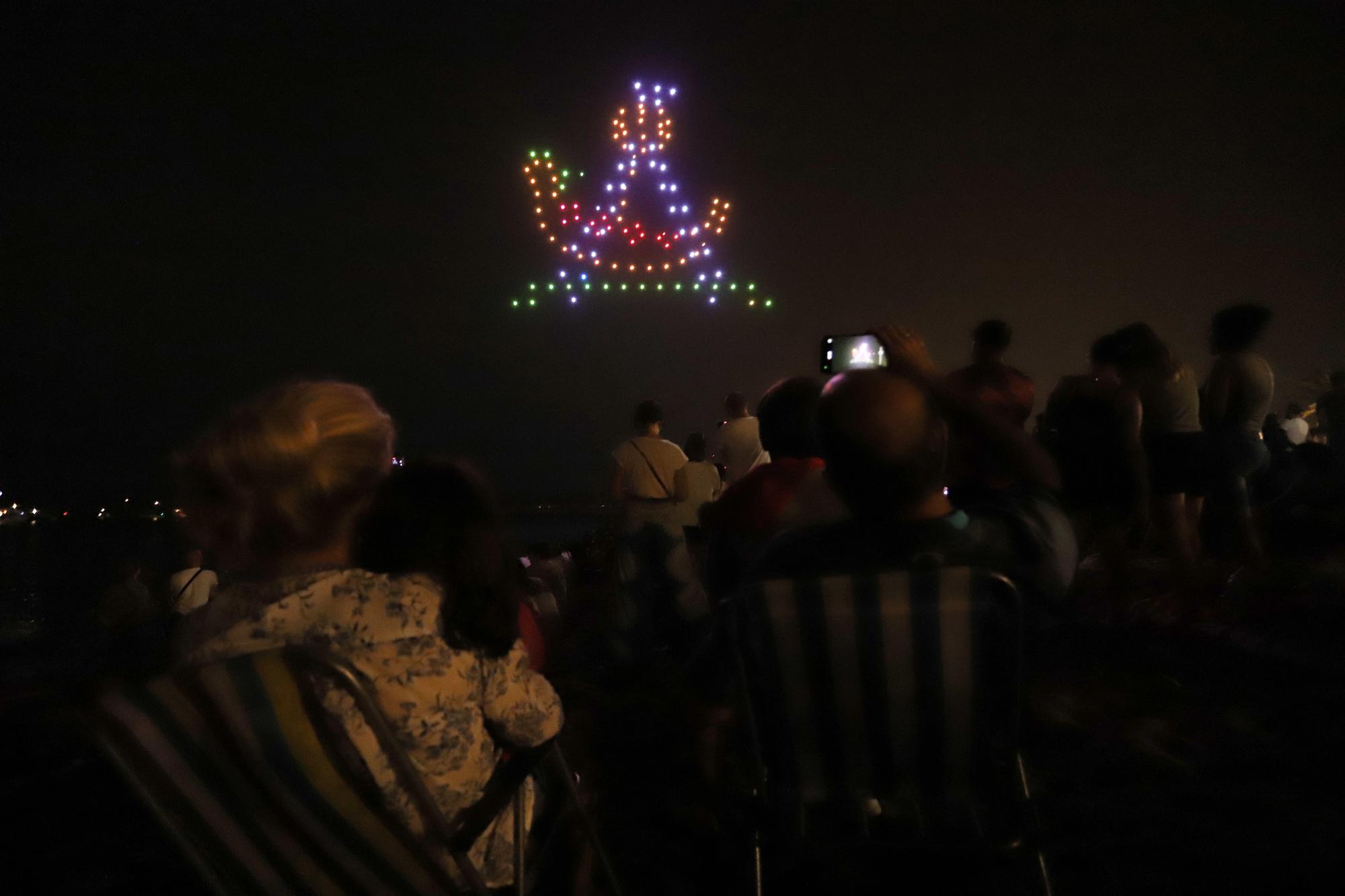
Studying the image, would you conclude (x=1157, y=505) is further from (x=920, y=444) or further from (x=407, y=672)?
(x=407, y=672)

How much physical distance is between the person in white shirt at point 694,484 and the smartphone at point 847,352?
3.26ft

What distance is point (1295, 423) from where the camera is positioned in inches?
331

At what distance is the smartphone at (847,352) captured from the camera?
322 centimetres

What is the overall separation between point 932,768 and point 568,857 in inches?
62.7

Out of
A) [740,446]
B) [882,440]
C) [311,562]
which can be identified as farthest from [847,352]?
[740,446]

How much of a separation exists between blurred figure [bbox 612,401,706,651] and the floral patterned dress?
3.22 metres

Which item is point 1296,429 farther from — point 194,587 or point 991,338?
point 194,587

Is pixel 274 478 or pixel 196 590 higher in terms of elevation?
pixel 274 478

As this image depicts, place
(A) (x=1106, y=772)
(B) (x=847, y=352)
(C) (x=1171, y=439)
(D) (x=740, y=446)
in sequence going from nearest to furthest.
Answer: (A) (x=1106, y=772)
(B) (x=847, y=352)
(C) (x=1171, y=439)
(D) (x=740, y=446)

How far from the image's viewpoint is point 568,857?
104 inches

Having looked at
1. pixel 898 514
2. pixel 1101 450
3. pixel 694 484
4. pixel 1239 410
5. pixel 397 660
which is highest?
pixel 898 514

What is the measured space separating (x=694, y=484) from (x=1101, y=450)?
2223mm

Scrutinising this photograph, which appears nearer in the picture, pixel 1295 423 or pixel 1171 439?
pixel 1171 439

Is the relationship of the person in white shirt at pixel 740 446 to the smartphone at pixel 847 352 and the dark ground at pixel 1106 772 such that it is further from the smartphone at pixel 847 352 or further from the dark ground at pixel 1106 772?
the smartphone at pixel 847 352
